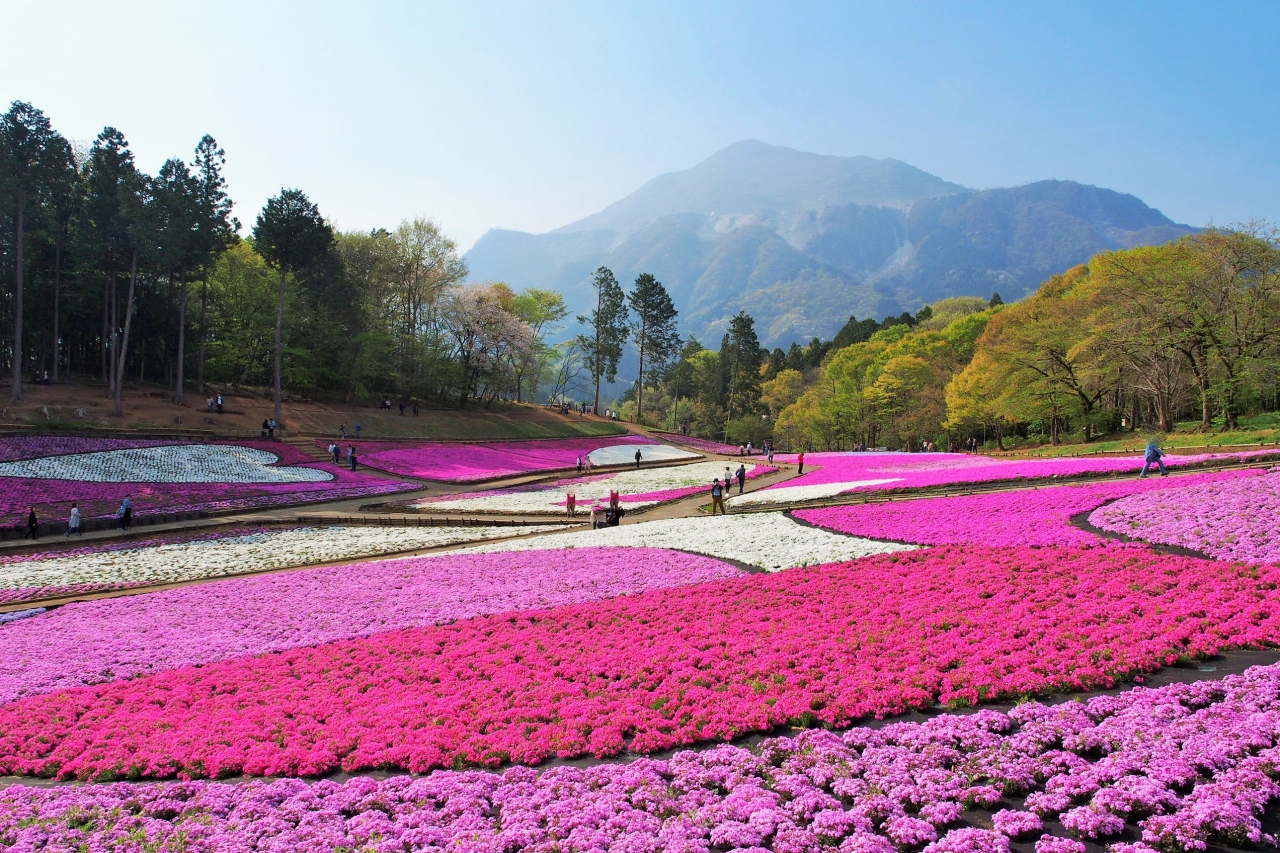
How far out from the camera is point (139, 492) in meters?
29.1

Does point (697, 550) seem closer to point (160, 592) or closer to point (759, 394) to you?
point (160, 592)

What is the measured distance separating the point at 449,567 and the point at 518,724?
10747 mm

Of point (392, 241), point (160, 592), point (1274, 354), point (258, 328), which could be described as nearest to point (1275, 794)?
point (160, 592)

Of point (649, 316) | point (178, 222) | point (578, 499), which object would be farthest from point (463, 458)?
point (649, 316)

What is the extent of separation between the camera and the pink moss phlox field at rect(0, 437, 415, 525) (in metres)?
26.1

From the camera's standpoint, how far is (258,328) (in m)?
55.0

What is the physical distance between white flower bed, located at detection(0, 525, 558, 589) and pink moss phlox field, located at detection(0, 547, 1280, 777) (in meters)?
9.76

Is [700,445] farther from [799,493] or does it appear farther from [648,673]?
[648,673]

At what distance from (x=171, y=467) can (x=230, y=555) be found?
52.1 ft

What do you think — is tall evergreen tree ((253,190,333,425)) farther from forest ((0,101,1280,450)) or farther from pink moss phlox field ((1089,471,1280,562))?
pink moss phlox field ((1089,471,1280,562))

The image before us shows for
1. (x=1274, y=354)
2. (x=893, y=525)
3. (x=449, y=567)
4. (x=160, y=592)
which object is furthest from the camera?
(x=1274, y=354)

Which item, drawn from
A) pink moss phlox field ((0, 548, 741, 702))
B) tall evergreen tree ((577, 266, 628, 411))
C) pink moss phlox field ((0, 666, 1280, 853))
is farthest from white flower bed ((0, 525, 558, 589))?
tall evergreen tree ((577, 266, 628, 411))

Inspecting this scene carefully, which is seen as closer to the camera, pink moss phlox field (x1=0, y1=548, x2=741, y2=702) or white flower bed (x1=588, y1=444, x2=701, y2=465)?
pink moss phlox field (x1=0, y1=548, x2=741, y2=702)

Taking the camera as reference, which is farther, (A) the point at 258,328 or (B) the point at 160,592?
(A) the point at 258,328
